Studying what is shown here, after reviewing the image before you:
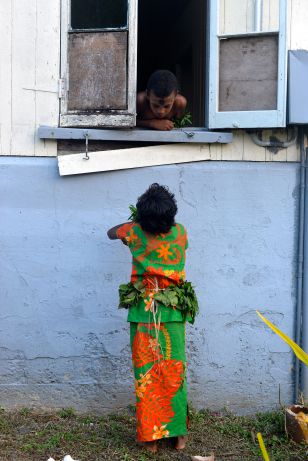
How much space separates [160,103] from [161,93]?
0.08m

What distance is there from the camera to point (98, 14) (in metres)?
4.90

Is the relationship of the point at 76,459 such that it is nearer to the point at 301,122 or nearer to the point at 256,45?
the point at 301,122

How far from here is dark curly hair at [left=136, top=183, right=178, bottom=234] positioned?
4012 millimetres

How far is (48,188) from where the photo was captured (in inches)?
189

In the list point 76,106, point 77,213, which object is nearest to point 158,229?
point 77,213

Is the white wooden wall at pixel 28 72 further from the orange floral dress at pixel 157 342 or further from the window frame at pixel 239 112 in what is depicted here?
the orange floral dress at pixel 157 342

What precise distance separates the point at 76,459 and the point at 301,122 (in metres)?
2.62

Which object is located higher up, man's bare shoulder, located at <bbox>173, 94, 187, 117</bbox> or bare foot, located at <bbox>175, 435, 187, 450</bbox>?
man's bare shoulder, located at <bbox>173, 94, 187, 117</bbox>

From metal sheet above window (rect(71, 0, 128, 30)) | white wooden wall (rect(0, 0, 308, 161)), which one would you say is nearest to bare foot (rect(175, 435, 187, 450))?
white wooden wall (rect(0, 0, 308, 161))

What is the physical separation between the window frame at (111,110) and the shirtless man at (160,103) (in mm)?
168

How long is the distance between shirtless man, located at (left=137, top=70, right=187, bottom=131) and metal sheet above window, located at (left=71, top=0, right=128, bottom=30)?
47 cm

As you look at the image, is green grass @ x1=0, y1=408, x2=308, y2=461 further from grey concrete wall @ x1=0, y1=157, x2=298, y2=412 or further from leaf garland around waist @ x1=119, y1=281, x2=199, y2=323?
leaf garland around waist @ x1=119, y1=281, x2=199, y2=323

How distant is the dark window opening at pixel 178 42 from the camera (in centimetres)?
705

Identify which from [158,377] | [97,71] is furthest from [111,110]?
[158,377]
